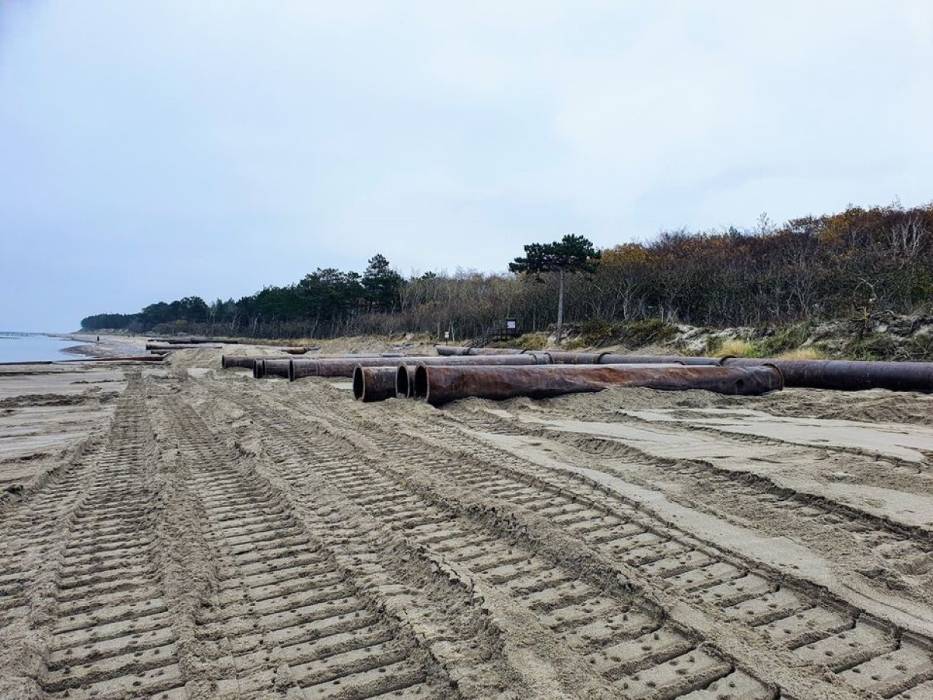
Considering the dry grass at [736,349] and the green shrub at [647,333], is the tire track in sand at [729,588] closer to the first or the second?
the dry grass at [736,349]

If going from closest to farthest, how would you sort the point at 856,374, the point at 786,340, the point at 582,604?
the point at 582,604, the point at 856,374, the point at 786,340

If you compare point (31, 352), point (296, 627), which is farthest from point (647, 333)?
point (31, 352)

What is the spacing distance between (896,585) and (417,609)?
2.19m

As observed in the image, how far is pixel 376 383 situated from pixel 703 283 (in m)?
26.1

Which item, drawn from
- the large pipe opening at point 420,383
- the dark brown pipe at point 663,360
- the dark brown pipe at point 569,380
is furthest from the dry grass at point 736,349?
the large pipe opening at point 420,383

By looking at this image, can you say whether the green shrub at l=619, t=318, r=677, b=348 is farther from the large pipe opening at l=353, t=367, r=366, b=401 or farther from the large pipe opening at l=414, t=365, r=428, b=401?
the large pipe opening at l=353, t=367, r=366, b=401

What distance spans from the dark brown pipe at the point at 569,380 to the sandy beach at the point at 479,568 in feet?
8.33

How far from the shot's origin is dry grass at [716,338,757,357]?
58.9 ft

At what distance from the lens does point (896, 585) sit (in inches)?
99.5

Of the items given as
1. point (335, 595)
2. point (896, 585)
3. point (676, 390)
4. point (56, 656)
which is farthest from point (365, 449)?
point (676, 390)

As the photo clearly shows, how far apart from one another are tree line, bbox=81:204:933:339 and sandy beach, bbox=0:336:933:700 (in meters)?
16.0

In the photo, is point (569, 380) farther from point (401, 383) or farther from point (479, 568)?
point (479, 568)

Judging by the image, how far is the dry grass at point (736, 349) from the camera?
1794 centimetres

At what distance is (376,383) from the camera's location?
30.2 feet
